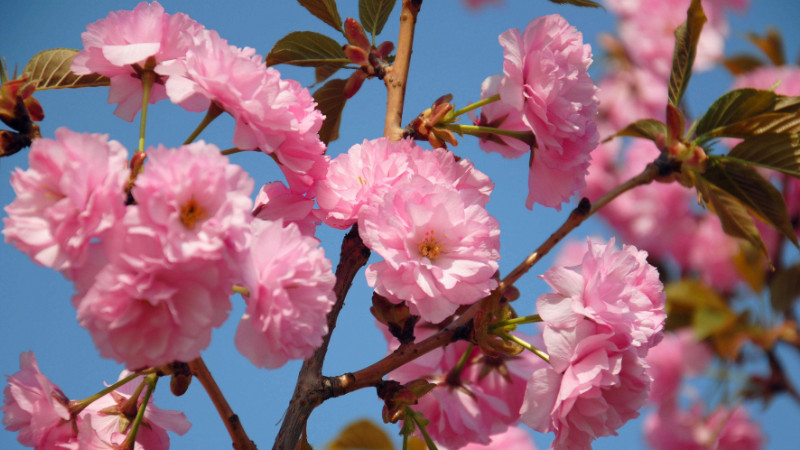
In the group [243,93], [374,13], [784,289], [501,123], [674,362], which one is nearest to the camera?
[243,93]

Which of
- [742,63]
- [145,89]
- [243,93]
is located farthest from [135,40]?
[742,63]

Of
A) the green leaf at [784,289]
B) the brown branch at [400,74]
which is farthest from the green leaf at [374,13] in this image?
the green leaf at [784,289]

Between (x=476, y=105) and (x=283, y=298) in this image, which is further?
(x=476, y=105)

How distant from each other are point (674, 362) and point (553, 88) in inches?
105

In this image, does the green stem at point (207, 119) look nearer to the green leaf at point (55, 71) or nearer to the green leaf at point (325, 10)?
the green leaf at point (55, 71)

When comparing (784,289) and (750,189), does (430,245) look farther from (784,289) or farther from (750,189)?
(784,289)

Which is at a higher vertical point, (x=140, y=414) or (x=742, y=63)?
(x=742, y=63)

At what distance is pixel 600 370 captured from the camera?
2.38 feet

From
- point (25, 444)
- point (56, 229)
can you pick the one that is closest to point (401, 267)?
point (56, 229)

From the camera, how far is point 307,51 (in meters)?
0.99

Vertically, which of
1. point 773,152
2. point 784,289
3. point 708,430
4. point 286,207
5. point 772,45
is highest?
point 772,45

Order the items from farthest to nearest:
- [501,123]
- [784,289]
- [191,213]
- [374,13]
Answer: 1. [784,289]
2. [374,13]
3. [501,123]
4. [191,213]

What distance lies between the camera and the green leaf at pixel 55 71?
86cm

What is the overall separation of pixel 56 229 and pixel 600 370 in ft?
1.81
